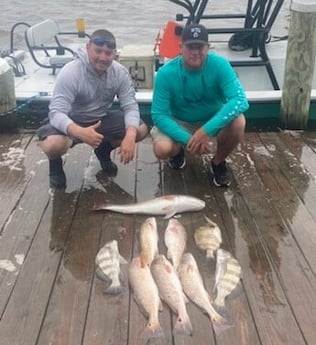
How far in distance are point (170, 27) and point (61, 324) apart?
12.9 ft

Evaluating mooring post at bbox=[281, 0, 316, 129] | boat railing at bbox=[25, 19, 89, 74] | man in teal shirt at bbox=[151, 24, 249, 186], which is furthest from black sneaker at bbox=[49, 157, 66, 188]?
boat railing at bbox=[25, 19, 89, 74]

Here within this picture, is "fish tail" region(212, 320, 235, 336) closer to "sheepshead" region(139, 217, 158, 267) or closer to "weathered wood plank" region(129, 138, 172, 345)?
"weathered wood plank" region(129, 138, 172, 345)

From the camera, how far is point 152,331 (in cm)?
235

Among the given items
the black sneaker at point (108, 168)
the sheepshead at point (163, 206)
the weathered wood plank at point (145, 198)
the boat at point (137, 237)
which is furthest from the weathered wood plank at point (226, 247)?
the black sneaker at point (108, 168)

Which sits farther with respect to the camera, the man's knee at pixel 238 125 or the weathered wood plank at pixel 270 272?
the man's knee at pixel 238 125

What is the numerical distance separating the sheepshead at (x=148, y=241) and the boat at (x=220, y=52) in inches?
101

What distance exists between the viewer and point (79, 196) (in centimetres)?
372

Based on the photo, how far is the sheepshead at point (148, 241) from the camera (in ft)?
9.43

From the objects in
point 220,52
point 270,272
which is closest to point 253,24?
point 220,52

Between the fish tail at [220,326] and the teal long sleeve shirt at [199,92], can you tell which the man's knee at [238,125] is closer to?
the teal long sleeve shirt at [199,92]

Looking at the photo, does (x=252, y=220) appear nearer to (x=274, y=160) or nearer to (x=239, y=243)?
(x=239, y=243)

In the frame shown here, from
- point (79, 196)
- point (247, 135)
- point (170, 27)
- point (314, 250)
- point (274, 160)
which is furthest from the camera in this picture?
point (170, 27)

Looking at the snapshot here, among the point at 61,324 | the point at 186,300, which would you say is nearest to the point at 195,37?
the point at 186,300

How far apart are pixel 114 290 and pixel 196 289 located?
415 millimetres
